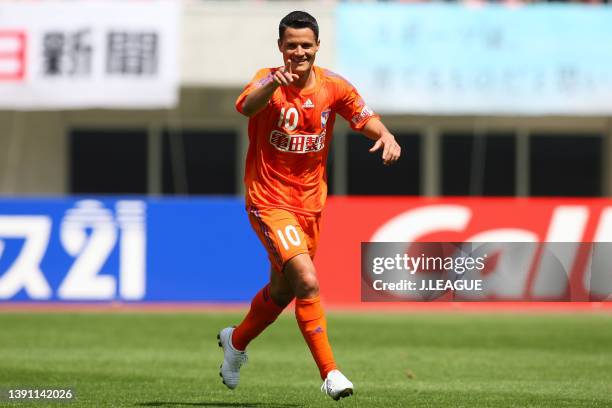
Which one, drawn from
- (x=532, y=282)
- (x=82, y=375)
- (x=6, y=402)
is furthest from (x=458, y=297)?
(x=82, y=375)

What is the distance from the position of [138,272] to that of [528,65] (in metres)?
7.66

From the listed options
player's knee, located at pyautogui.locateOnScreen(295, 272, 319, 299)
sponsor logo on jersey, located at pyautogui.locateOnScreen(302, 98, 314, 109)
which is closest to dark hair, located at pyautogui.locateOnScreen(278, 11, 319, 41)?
sponsor logo on jersey, located at pyautogui.locateOnScreen(302, 98, 314, 109)

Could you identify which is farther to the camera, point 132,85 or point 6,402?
point 132,85

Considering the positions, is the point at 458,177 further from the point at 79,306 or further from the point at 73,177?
the point at 79,306

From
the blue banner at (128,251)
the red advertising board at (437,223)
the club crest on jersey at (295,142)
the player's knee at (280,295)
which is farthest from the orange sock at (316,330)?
the blue banner at (128,251)

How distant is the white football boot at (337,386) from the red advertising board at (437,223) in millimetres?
9647

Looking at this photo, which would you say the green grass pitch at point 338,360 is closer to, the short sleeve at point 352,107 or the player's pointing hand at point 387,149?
the player's pointing hand at point 387,149

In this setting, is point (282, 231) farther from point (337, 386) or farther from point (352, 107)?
point (337, 386)

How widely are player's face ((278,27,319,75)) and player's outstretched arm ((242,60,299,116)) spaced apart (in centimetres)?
5

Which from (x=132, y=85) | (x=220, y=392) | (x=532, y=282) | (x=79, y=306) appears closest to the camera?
(x=532, y=282)

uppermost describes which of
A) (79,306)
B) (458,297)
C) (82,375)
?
(458,297)

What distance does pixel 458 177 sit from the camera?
979 inches

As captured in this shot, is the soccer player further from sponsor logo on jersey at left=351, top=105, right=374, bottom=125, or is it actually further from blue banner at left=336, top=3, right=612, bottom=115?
blue banner at left=336, top=3, right=612, bottom=115

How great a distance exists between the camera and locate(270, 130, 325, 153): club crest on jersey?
787 cm
